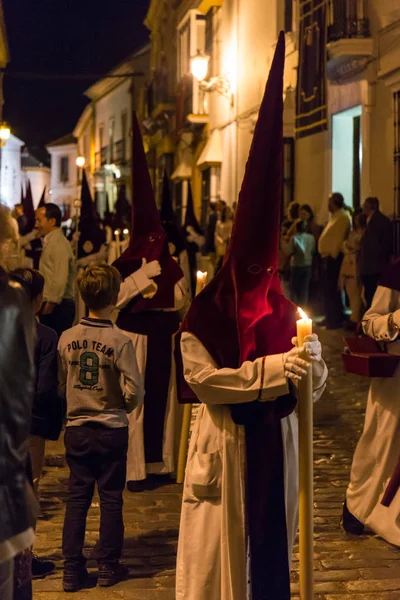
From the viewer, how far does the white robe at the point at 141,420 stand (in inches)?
300

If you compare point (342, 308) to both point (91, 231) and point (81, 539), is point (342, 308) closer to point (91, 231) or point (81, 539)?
point (91, 231)

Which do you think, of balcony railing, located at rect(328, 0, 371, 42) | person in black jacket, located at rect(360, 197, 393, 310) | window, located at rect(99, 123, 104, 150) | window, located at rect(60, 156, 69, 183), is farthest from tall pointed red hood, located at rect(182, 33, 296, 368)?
window, located at rect(60, 156, 69, 183)

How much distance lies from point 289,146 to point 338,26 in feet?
14.9

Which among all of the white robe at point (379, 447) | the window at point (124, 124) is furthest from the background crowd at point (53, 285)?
the window at point (124, 124)

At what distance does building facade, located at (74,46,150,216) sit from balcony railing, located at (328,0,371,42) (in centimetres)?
2822

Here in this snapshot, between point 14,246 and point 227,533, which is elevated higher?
point 14,246

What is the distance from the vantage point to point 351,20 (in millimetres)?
15938

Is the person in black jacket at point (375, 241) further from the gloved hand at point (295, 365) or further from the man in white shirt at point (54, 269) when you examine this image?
the gloved hand at point (295, 365)

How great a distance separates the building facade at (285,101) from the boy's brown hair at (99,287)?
1001cm

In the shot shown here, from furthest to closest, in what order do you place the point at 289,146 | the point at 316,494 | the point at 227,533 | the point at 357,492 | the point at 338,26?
the point at 289,146, the point at 338,26, the point at 316,494, the point at 357,492, the point at 227,533

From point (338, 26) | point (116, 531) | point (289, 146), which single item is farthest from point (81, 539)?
point (289, 146)

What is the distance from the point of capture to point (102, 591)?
545 cm

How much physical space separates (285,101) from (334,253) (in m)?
5.35

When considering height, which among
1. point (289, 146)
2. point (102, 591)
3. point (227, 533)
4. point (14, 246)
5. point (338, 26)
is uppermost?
point (338, 26)
